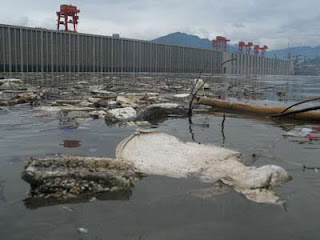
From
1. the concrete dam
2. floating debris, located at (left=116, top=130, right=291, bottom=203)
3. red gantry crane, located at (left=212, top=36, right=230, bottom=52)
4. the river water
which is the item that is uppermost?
red gantry crane, located at (left=212, top=36, right=230, bottom=52)

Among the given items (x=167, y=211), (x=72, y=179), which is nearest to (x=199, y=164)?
(x=167, y=211)

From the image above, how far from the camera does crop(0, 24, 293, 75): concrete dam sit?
73.0m

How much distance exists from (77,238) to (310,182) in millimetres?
3541

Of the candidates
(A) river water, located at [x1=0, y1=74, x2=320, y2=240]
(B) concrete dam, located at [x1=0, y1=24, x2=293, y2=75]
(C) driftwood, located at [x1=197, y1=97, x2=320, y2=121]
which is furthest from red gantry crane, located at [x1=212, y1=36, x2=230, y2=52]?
(A) river water, located at [x1=0, y1=74, x2=320, y2=240]

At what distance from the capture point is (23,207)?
145 inches

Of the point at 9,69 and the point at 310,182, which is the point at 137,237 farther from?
the point at 9,69

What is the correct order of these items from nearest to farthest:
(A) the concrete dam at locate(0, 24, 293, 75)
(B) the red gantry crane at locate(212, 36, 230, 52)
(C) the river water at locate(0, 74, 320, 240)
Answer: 1. (C) the river water at locate(0, 74, 320, 240)
2. (A) the concrete dam at locate(0, 24, 293, 75)
3. (B) the red gantry crane at locate(212, 36, 230, 52)

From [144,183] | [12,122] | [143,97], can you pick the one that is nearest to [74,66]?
[143,97]

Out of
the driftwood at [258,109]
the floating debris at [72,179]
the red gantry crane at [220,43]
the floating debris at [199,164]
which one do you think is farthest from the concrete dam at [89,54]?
the floating debris at [72,179]

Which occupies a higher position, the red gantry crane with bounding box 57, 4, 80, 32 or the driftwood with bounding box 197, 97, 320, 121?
the red gantry crane with bounding box 57, 4, 80, 32

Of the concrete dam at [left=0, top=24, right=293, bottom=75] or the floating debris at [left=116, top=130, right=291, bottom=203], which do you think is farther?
the concrete dam at [left=0, top=24, right=293, bottom=75]

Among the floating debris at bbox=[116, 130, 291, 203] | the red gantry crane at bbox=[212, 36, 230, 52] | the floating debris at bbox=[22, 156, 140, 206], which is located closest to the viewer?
the floating debris at bbox=[22, 156, 140, 206]

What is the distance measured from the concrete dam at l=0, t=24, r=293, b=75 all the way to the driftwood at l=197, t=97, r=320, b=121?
40.1 metres

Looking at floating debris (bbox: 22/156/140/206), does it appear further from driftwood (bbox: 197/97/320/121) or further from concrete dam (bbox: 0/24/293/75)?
concrete dam (bbox: 0/24/293/75)
